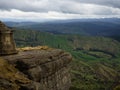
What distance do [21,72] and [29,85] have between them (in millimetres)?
5256

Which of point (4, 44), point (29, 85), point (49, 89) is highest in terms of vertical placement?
point (4, 44)

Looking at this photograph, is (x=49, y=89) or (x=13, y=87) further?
(x=49, y=89)

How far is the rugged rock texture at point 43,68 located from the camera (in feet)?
178

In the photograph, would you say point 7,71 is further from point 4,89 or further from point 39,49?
point 39,49

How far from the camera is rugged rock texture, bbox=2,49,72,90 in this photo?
178ft

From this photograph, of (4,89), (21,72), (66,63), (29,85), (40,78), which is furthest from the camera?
(66,63)

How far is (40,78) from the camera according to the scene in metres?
57.8

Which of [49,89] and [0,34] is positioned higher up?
[0,34]

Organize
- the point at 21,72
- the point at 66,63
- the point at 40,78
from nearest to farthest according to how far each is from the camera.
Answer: the point at 21,72 < the point at 40,78 < the point at 66,63

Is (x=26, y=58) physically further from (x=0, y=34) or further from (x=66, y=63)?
(x=66, y=63)

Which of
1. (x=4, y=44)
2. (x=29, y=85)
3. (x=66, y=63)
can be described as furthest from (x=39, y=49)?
(x=29, y=85)

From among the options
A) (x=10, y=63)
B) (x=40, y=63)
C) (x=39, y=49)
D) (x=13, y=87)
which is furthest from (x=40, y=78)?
(x=39, y=49)

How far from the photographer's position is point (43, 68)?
58.8 m

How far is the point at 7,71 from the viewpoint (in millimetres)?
51531
